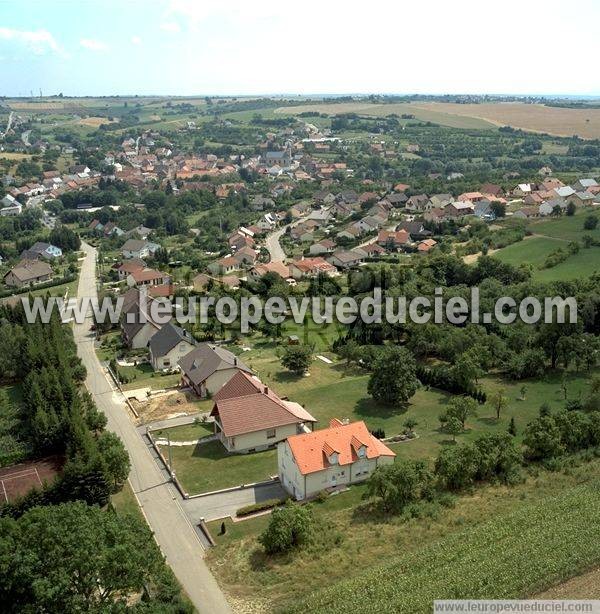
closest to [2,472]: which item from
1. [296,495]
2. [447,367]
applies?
[296,495]

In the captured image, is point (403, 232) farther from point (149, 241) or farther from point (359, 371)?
point (359, 371)

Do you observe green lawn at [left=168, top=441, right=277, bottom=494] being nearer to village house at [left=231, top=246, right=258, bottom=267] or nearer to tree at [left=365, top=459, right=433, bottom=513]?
tree at [left=365, top=459, right=433, bottom=513]

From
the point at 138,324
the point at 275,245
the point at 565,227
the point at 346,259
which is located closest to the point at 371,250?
the point at 346,259

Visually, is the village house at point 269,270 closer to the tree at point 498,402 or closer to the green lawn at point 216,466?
the tree at point 498,402

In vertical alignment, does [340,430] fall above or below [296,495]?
above

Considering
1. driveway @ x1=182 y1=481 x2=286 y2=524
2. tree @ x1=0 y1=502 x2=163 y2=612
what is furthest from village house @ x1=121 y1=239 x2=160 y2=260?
tree @ x1=0 y1=502 x2=163 y2=612

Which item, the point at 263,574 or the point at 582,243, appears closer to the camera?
the point at 263,574

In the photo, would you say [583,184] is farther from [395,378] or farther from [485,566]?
[485,566]

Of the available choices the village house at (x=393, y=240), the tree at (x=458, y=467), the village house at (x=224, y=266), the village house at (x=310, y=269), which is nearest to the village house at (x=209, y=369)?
the tree at (x=458, y=467)
